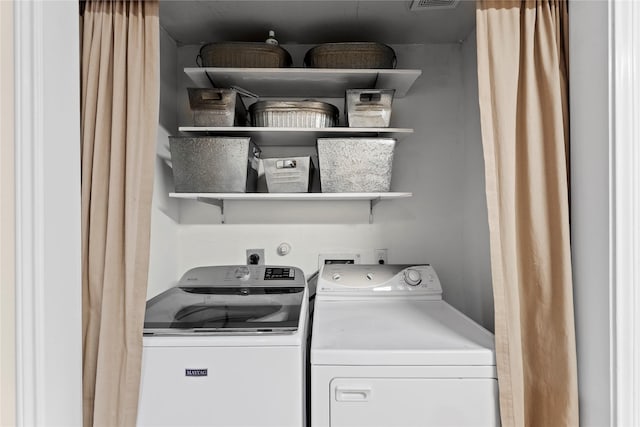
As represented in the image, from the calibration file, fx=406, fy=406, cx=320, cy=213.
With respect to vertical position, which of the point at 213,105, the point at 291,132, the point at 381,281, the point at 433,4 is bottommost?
the point at 381,281

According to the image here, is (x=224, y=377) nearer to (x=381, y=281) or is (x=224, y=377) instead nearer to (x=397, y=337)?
(x=397, y=337)

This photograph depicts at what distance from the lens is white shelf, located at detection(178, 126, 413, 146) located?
6.06 ft

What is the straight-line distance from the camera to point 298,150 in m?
2.28

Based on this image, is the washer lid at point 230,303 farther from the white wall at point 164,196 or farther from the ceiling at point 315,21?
the ceiling at point 315,21

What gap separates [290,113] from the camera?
1.92 m

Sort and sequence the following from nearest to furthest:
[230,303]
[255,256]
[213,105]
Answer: [230,303] → [213,105] → [255,256]

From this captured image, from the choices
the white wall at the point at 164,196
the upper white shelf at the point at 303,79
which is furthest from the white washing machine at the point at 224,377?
the upper white shelf at the point at 303,79

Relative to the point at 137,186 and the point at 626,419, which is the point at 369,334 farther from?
the point at 137,186

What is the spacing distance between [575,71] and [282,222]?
1505 mm

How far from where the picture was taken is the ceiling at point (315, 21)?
6.00 ft

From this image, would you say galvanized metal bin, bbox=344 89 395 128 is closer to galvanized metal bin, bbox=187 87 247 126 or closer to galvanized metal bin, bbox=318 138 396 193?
galvanized metal bin, bbox=318 138 396 193

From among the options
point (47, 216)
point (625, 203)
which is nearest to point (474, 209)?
point (625, 203)

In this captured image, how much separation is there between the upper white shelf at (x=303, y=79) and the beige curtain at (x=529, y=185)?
52cm

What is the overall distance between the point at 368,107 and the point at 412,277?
86 centimetres
